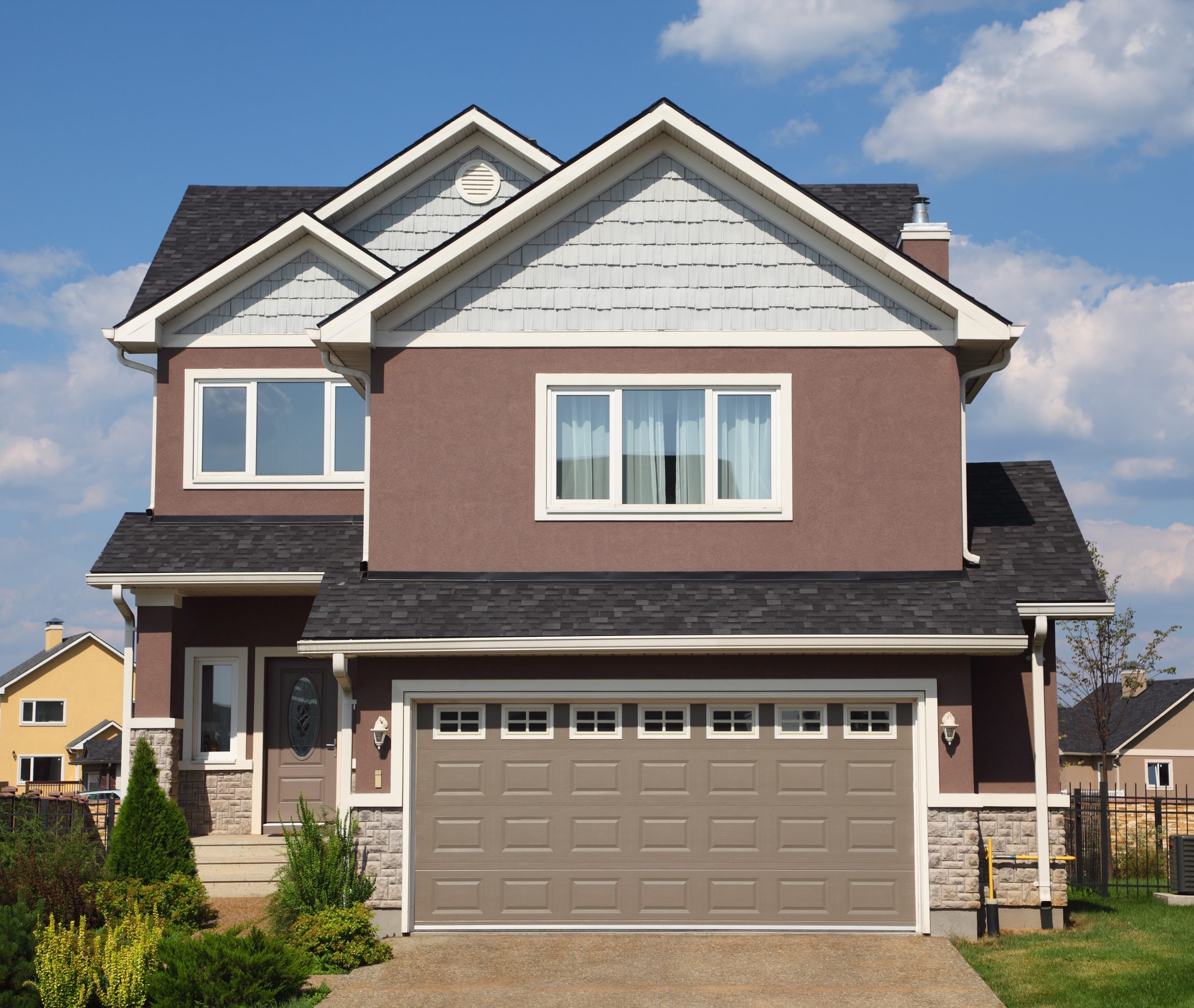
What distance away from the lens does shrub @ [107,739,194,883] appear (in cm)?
1416

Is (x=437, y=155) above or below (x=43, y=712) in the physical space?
above

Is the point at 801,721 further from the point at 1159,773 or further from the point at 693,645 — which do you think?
the point at 1159,773

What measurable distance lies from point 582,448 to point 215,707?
6722 mm

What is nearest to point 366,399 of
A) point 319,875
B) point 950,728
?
point 319,875

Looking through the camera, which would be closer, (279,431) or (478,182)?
(279,431)

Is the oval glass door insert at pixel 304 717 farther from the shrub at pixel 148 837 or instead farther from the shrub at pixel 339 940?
the shrub at pixel 339 940

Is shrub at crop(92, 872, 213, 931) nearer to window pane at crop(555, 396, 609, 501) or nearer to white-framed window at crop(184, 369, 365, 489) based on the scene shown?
white-framed window at crop(184, 369, 365, 489)

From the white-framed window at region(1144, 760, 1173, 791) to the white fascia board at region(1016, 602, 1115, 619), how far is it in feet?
132

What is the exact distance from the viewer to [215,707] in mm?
16938

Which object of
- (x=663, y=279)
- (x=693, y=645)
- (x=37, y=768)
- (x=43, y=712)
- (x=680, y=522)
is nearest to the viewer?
(x=693, y=645)

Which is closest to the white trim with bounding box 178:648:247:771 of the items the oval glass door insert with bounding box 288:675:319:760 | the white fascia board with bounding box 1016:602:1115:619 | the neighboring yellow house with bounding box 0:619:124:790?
the oval glass door insert with bounding box 288:675:319:760

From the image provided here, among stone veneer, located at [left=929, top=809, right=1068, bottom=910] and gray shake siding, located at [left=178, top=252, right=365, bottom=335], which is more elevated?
gray shake siding, located at [left=178, top=252, right=365, bottom=335]

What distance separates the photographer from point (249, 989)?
10008 millimetres

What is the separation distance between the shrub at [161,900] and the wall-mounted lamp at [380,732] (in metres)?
2.74
